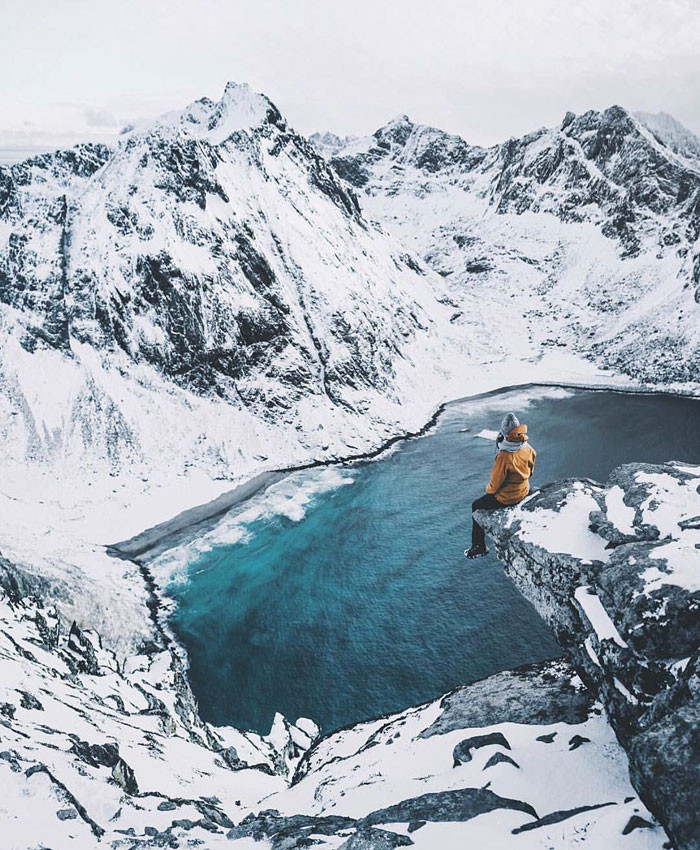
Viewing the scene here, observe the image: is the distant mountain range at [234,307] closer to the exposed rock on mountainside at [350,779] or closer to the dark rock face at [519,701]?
the exposed rock on mountainside at [350,779]

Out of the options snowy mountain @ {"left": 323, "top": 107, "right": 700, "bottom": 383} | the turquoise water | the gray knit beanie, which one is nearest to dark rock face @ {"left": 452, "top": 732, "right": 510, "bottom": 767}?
the gray knit beanie

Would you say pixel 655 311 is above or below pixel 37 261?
below

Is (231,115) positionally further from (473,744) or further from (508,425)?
(473,744)

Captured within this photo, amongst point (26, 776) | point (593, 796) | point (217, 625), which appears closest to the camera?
point (593, 796)

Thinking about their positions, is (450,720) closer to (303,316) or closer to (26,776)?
(26,776)

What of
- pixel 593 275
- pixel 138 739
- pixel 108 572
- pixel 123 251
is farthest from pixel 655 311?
pixel 138 739

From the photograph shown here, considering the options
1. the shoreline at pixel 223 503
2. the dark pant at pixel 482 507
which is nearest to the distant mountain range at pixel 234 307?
the shoreline at pixel 223 503
